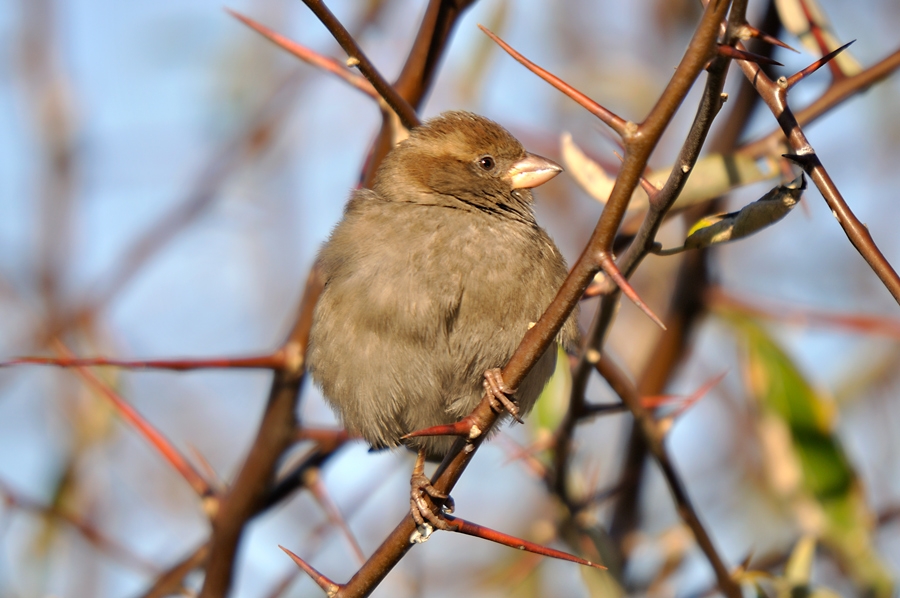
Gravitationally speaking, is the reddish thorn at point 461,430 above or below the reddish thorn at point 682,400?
below

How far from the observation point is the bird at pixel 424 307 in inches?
129

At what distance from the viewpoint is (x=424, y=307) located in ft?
10.7

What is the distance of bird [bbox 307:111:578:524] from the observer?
3.28m

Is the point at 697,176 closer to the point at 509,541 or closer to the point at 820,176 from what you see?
the point at 820,176

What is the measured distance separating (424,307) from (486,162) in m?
1.16

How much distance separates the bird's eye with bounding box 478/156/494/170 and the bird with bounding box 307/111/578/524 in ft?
0.94

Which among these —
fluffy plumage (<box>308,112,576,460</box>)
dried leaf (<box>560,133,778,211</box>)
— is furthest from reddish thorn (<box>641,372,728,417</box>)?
dried leaf (<box>560,133,778,211</box>)

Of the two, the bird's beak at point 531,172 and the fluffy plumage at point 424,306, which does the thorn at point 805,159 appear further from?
the bird's beak at point 531,172

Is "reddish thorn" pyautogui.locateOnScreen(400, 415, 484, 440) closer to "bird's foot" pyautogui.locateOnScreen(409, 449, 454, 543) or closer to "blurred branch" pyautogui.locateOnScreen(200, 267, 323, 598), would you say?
"bird's foot" pyautogui.locateOnScreen(409, 449, 454, 543)

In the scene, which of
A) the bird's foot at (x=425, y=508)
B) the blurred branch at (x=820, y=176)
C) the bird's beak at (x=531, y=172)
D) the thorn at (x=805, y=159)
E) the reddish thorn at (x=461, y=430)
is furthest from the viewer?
the bird's beak at (x=531, y=172)

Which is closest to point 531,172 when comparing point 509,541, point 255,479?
point 255,479

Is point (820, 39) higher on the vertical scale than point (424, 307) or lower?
higher

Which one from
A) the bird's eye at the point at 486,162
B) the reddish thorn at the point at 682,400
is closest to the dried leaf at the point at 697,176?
the reddish thorn at the point at 682,400

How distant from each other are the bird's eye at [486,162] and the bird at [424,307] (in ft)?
0.94
